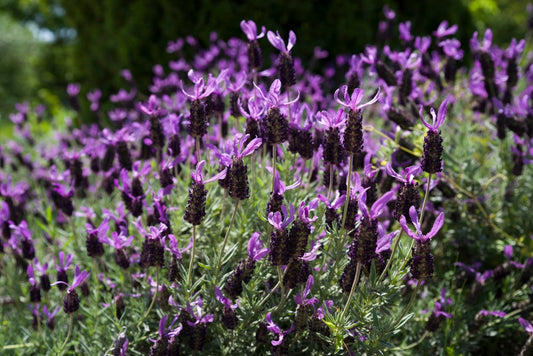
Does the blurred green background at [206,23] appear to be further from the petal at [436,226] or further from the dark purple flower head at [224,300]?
the petal at [436,226]

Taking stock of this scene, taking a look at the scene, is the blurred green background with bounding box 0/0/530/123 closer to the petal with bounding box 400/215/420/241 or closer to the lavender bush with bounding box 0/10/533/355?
the lavender bush with bounding box 0/10/533/355

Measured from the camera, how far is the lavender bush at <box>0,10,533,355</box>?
154cm

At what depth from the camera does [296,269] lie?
4.98 ft

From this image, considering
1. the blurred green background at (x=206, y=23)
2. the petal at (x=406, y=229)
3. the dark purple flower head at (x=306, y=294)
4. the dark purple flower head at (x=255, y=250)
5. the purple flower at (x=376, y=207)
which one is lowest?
the blurred green background at (x=206, y=23)

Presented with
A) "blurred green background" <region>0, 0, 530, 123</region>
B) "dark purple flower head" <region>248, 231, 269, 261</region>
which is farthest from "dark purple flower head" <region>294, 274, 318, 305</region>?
"blurred green background" <region>0, 0, 530, 123</region>

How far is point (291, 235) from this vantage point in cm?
145

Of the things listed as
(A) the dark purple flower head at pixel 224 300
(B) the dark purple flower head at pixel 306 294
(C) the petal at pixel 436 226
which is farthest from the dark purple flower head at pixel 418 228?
(A) the dark purple flower head at pixel 224 300

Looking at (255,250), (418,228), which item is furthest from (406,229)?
(255,250)

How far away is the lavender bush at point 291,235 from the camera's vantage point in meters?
1.54

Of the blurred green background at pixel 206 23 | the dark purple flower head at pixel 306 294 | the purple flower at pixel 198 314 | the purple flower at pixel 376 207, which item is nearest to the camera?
the purple flower at pixel 376 207

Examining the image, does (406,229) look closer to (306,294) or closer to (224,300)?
(306,294)

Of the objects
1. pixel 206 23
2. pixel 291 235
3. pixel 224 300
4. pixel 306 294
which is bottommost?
pixel 206 23

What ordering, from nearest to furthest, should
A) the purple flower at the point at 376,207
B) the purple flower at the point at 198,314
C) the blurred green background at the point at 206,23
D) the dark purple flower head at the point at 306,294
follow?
the purple flower at the point at 376,207 → the dark purple flower head at the point at 306,294 → the purple flower at the point at 198,314 → the blurred green background at the point at 206,23

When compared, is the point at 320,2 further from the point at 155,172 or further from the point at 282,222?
the point at 282,222
